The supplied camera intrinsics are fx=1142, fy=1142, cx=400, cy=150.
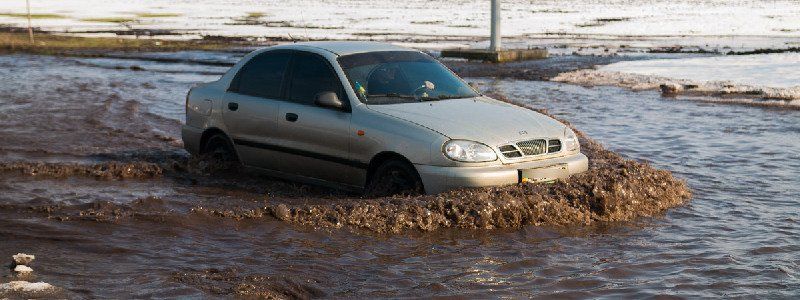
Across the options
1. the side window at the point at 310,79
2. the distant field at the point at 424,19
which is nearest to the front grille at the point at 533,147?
the side window at the point at 310,79

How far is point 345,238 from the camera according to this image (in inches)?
335

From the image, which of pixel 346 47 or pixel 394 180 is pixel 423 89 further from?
pixel 394 180

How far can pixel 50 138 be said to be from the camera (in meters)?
14.4

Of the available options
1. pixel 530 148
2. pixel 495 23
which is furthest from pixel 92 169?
pixel 495 23

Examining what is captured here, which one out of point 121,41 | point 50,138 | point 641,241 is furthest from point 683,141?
point 121,41

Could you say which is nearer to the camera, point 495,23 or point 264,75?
point 264,75

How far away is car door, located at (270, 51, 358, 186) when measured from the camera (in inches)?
379

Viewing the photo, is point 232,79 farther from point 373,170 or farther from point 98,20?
point 98,20

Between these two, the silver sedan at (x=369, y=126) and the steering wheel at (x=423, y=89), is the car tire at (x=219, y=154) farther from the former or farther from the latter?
the steering wheel at (x=423, y=89)

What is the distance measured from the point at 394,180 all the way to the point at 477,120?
82 cm

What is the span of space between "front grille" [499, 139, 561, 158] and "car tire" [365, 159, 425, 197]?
73cm

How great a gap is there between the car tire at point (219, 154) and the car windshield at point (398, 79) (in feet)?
5.36

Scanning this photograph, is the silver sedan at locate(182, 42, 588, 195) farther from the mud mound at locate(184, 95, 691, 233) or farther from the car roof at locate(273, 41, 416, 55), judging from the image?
the mud mound at locate(184, 95, 691, 233)

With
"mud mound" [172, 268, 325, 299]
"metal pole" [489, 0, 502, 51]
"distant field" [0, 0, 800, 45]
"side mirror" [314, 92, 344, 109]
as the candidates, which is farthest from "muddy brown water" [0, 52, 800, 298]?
"distant field" [0, 0, 800, 45]
